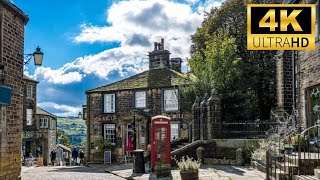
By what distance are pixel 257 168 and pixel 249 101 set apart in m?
7.72

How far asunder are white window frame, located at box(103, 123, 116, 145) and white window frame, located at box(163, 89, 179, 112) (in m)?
4.35

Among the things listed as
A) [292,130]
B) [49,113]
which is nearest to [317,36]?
[292,130]

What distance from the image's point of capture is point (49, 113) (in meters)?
51.3

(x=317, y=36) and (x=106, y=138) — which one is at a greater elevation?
(x=317, y=36)

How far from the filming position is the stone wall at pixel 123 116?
31125 millimetres

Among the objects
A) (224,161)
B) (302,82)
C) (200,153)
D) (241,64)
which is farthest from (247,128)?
(241,64)

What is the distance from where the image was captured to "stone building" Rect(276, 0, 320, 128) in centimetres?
1696

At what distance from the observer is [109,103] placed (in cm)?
3359

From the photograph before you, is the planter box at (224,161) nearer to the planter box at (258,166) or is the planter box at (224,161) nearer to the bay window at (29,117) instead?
the planter box at (258,166)

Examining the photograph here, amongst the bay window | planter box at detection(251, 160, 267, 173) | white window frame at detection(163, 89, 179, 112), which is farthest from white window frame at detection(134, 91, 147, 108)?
the bay window

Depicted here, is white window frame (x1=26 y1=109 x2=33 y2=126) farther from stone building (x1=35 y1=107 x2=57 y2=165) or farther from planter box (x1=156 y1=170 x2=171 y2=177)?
planter box (x1=156 y1=170 x2=171 y2=177)

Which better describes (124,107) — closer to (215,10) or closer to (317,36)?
(215,10)

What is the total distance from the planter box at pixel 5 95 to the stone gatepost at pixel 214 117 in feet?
31.4

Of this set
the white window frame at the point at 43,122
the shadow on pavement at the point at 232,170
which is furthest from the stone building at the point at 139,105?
the white window frame at the point at 43,122
